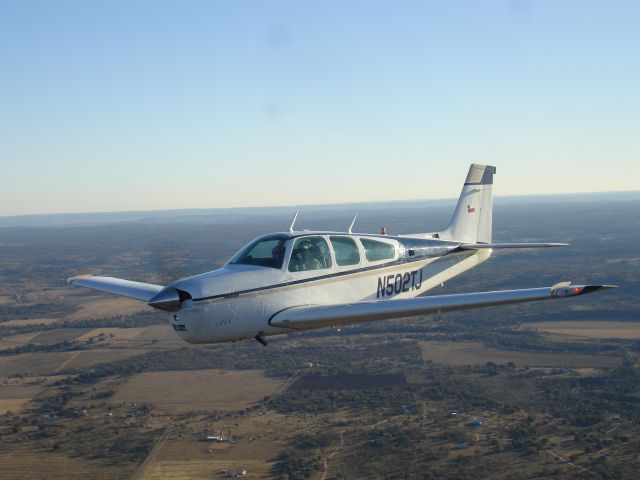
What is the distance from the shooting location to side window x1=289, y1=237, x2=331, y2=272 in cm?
1662

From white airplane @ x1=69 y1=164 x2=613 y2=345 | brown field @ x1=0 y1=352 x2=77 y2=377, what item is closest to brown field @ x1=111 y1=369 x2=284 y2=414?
brown field @ x1=0 y1=352 x2=77 y2=377

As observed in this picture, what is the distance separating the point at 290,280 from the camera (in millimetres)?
16375

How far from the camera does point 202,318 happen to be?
15.1 m

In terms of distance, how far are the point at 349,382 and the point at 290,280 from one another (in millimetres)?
37245

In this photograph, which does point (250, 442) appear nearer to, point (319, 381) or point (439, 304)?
point (319, 381)

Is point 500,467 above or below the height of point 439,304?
below

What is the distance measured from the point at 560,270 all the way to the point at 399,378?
197 ft

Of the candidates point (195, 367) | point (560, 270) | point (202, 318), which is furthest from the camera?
point (560, 270)

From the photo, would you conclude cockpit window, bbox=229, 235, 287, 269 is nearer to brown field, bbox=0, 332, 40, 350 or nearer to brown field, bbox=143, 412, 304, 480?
brown field, bbox=143, 412, 304, 480

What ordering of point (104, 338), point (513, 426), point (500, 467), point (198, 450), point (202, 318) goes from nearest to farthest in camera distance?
point (202, 318)
point (500, 467)
point (198, 450)
point (513, 426)
point (104, 338)

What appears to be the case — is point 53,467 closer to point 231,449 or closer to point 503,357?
point 231,449

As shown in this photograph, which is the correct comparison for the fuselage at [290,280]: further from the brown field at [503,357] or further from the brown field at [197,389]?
the brown field at [503,357]

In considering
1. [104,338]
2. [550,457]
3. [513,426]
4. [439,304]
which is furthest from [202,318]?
[104,338]

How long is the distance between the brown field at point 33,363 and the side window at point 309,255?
49182 mm
